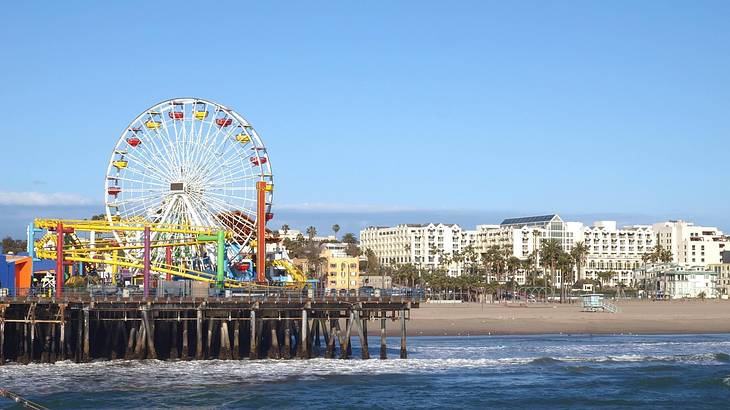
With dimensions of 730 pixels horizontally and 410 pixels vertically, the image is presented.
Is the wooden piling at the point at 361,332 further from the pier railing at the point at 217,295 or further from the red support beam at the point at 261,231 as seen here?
the red support beam at the point at 261,231

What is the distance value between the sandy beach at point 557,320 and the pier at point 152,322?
28022 mm

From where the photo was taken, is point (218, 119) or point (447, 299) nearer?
point (218, 119)

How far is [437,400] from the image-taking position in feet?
142

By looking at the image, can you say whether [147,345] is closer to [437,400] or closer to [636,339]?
[437,400]

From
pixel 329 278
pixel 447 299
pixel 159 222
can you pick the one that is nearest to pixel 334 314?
pixel 159 222

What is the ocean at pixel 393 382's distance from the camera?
42.6 meters

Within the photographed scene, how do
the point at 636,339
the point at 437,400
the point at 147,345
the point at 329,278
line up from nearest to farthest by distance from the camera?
the point at 437,400 → the point at 147,345 → the point at 636,339 → the point at 329,278

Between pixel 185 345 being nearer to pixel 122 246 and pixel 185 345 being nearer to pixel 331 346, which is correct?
pixel 331 346

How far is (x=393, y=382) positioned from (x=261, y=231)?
1126 inches

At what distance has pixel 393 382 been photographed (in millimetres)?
47250

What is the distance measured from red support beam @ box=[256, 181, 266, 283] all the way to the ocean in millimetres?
14619

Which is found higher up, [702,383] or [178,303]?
[178,303]

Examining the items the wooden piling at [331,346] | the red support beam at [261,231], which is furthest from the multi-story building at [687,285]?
the wooden piling at [331,346]

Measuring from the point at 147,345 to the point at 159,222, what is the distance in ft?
85.5
